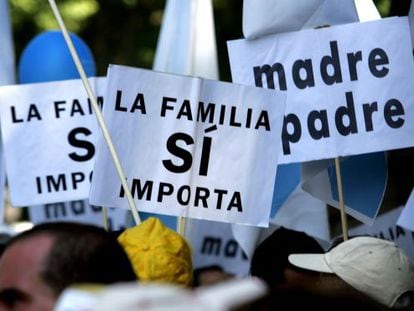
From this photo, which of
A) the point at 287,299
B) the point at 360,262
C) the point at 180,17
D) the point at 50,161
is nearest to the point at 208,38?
the point at 180,17

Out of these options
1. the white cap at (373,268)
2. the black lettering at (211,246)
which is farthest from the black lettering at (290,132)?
the black lettering at (211,246)

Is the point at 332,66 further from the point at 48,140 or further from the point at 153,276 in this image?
the point at 153,276

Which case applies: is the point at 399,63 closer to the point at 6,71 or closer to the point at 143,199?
the point at 143,199

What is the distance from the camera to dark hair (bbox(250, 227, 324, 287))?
545 centimetres

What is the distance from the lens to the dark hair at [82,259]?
2502 millimetres

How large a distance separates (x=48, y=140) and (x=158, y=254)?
2426 millimetres

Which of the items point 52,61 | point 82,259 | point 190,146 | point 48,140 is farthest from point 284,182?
point 82,259

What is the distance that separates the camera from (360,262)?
167 inches

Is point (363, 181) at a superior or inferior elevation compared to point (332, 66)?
inferior

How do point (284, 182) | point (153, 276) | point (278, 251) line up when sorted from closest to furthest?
1. point (153, 276)
2. point (278, 251)
3. point (284, 182)

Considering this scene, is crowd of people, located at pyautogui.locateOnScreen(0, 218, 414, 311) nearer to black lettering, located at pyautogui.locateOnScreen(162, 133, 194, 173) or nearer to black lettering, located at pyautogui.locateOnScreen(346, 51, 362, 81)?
black lettering, located at pyautogui.locateOnScreen(162, 133, 194, 173)

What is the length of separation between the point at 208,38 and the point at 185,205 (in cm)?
280

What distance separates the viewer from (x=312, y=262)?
4488 mm

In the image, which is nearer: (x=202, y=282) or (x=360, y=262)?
(x=360, y=262)
